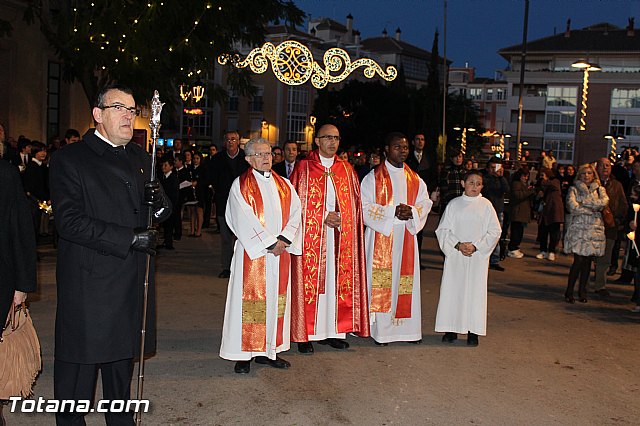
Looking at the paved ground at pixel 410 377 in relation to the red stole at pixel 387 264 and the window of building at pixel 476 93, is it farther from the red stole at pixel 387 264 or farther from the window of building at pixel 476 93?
the window of building at pixel 476 93

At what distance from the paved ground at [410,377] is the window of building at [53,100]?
12009 mm

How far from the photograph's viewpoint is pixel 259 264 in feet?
21.5

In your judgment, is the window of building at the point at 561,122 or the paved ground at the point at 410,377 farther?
the window of building at the point at 561,122

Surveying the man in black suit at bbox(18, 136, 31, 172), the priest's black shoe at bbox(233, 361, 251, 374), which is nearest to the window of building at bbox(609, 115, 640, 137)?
the man in black suit at bbox(18, 136, 31, 172)

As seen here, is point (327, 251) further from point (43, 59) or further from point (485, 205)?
point (43, 59)

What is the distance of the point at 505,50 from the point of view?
219ft

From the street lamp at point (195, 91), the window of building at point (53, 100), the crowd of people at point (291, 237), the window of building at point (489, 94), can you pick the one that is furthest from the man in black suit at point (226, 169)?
the window of building at point (489, 94)

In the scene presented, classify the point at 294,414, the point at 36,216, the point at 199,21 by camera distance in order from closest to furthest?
the point at 294,414 → the point at 36,216 → the point at 199,21

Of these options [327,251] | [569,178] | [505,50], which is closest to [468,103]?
[505,50]

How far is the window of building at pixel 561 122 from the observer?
64.8 m

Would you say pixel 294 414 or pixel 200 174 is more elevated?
pixel 200 174

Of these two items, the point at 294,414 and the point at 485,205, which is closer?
the point at 294,414

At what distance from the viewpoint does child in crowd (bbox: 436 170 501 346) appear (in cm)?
778

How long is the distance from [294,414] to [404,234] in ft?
9.72
